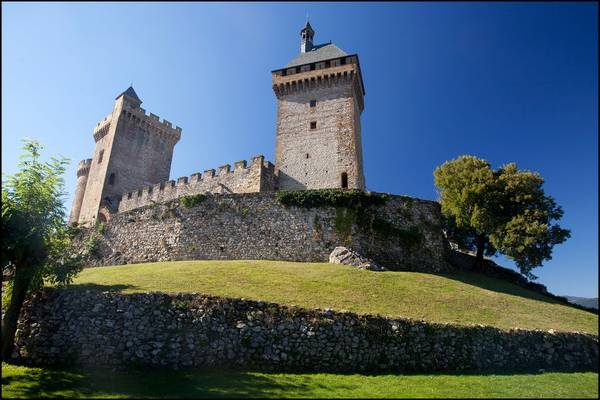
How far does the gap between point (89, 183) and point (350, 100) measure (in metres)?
28.8

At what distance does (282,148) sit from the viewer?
34.4 meters

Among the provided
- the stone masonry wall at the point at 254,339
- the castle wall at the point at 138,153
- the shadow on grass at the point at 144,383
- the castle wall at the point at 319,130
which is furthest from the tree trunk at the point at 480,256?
the castle wall at the point at 138,153

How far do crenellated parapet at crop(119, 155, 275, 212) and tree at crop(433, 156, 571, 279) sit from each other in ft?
44.3

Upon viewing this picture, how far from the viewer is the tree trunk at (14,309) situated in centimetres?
1190

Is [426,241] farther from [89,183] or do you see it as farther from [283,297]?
[89,183]

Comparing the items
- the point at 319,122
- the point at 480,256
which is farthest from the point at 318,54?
the point at 480,256

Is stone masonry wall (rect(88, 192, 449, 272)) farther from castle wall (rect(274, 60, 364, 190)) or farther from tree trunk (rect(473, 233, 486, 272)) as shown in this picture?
castle wall (rect(274, 60, 364, 190))

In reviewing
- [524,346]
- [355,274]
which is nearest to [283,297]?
[355,274]

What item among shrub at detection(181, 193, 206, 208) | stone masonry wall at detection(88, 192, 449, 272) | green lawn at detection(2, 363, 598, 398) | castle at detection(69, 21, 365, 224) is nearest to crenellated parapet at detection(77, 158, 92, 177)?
castle at detection(69, 21, 365, 224)

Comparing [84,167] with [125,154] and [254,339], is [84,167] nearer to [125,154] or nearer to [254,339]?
[125,154]

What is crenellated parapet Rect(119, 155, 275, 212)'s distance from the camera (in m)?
30.6

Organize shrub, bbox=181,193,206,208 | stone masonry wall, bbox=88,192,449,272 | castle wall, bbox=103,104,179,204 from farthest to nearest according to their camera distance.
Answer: castle wall, bbox=103,104,179,204
shrub, bbox=181,193,206,208
stone masonry wall, bbox=88,192,449,272

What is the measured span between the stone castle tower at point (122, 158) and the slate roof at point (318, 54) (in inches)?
→ 661

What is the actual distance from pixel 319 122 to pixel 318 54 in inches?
316
